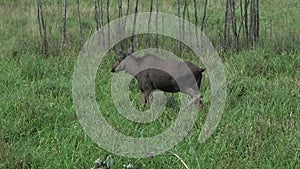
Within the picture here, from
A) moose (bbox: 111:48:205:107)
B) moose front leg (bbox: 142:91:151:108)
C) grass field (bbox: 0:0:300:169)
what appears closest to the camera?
grass field (bbox: 0:0:300:169)

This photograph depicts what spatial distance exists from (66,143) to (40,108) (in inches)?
24.4

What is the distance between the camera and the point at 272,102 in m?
3.46

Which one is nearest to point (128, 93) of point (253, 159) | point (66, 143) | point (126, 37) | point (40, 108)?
point (40, 108)

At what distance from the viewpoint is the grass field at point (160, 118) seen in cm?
254

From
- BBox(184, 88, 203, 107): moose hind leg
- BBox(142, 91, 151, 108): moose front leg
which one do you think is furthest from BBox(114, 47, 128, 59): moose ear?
BBox(184, 88, 203, 107): moose hind leg

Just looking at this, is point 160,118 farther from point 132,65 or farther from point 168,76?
→ point 132,65

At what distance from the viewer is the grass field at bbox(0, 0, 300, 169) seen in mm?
2539

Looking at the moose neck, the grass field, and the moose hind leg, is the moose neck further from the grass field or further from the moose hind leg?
the moose hind leg

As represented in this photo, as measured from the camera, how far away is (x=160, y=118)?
3150 millimetres

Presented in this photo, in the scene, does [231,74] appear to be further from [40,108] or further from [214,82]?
[40,108]

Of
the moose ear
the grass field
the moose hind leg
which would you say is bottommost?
the grass field

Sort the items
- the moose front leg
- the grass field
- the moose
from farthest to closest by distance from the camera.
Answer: the moose front leg → the moose → the grass field

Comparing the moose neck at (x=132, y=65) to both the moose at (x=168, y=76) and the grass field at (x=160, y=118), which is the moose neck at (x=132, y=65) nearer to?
the moose at (x=168, y=76)

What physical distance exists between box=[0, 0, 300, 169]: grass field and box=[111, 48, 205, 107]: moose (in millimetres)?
190
